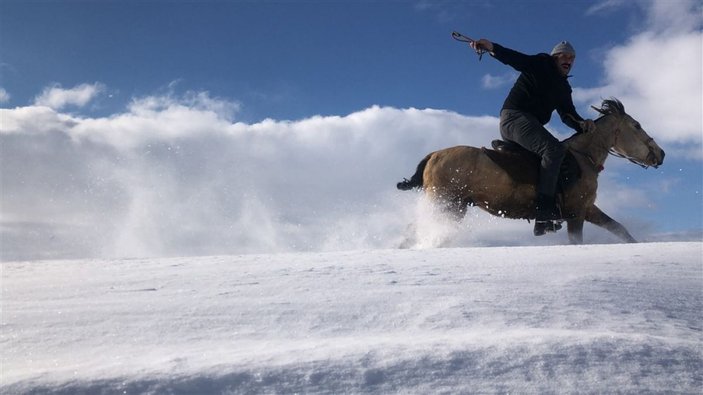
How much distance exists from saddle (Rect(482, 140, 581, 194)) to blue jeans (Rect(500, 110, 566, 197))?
92 millimetres

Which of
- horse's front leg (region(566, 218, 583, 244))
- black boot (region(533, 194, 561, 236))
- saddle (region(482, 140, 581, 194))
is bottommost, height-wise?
horse's front leg (region(566, 218, 583, 244))

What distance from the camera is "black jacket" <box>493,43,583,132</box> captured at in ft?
21.3

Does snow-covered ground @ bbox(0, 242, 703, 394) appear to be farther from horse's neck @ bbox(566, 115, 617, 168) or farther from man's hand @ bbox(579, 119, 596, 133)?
man's hand @ bbox(579, 119, 596, 133)

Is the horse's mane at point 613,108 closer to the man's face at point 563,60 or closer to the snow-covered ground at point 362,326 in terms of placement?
the man's face at point 563,60

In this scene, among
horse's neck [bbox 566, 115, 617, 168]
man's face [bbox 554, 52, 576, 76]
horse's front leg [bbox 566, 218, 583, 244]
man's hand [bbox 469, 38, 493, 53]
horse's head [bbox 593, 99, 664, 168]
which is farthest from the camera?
horse's head [bbox 593, 99, 664, 168]

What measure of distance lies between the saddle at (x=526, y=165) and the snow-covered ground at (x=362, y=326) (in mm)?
3178

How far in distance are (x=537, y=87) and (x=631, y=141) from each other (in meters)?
1.57

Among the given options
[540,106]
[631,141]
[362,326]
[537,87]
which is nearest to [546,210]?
[540,106]

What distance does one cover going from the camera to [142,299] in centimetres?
255

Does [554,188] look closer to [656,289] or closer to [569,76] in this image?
[569,76]

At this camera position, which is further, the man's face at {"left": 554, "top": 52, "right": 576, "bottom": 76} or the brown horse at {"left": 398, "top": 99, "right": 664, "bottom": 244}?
the man's face at {"left": 554, "top": 52, "right": 576, "bottom": 76}

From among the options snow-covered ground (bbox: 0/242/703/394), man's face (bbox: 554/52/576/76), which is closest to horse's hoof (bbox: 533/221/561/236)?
man's face (bbox: 554/52/576/76)

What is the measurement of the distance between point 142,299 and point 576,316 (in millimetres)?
1767

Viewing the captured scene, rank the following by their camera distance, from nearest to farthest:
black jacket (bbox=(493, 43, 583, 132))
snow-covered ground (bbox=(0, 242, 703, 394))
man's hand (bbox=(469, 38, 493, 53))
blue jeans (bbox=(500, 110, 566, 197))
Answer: snow-covered ground (bbox=(0, 242, 703, 394)) < man's hand (bbox=(469, 38, 493, 53)) < blue jeans (bbox=(500, 110, 566, 197)) < black jacket (bbox=(493, 43, 583, 132))
